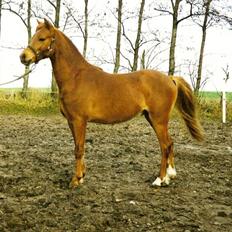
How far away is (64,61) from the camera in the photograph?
5566 millimetres

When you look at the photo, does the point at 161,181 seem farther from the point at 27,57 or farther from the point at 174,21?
the point at 174,21

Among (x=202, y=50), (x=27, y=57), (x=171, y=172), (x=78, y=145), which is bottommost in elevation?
(x=171, y=172)

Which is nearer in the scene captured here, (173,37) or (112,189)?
(112,189)

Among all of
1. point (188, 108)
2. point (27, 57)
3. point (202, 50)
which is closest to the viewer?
point (27, 57)

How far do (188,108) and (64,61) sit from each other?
2189 mm

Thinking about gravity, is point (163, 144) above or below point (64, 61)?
below

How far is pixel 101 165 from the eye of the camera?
263 inches

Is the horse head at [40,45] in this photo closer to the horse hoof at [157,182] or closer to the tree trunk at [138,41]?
the horse hoof at [157,182]

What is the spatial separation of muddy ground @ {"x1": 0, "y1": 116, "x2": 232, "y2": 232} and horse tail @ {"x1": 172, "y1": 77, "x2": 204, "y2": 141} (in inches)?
25.7

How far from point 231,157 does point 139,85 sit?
304 centimetres

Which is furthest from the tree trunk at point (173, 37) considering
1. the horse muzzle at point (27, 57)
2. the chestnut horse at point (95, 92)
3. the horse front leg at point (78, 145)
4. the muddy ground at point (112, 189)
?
the horse muzzle at point (27, 57)

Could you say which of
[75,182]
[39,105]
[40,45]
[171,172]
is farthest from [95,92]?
[39,105]

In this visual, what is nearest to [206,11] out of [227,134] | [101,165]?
[227,134]

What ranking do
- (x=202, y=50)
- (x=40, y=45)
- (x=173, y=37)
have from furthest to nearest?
(x=202, y=50) < (x=173, y=37) < (x=40, y=45)
